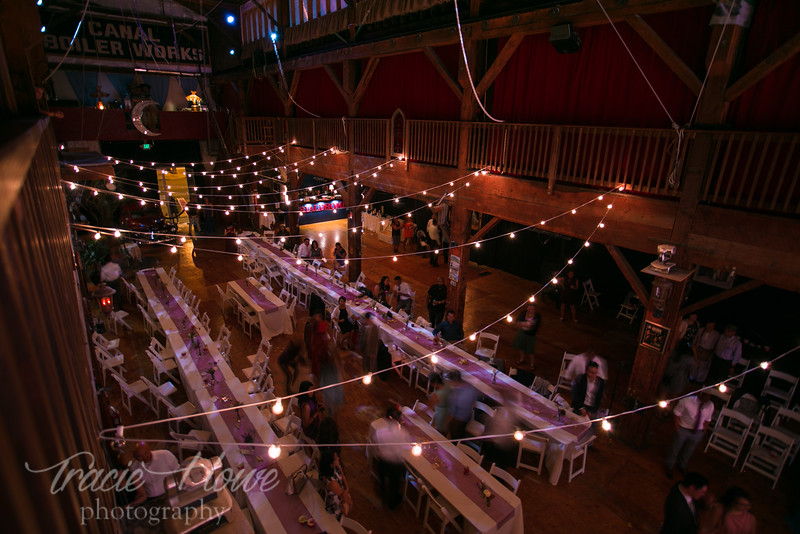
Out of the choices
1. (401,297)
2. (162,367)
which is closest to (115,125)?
(162,367)

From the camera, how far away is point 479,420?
636 centimetres

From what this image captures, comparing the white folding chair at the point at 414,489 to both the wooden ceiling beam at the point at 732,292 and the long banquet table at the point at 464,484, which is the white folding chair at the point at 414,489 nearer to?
the long banquet table at the point at 464,484

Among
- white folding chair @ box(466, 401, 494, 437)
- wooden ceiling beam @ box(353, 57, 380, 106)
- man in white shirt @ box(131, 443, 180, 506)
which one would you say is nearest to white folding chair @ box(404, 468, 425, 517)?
white folding chair @ box(466, 401, 494, 437)

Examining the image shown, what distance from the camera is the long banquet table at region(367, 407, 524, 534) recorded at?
441 cm

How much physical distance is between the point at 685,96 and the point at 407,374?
6.23 metres

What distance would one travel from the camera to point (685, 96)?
5.85 meters

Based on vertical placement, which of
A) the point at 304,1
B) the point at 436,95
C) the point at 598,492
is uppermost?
the point at 304,1

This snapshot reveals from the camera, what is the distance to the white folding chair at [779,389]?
671cm

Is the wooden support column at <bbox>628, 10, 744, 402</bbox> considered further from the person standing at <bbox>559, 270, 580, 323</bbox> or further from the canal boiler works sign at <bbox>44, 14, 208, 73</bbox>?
the canal boiler works sign at <bbox>44, 14, 208, 73</bbox>

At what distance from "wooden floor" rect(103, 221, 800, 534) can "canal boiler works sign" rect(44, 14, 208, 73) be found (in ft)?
32.2

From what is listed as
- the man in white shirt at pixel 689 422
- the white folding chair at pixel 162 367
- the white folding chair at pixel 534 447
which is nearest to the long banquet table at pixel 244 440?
the white folding chair at pixel 162 367

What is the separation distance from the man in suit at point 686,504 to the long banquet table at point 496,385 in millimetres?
1204

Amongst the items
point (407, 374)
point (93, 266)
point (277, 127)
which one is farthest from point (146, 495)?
point (277, 127)

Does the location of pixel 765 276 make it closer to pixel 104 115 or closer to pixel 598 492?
pixel 598 492
